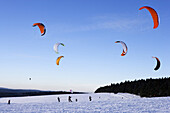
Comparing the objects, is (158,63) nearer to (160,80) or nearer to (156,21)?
(156,21)

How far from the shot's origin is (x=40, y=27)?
1037 inches

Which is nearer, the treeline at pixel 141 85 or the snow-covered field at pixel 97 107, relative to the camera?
the snow-covered field at pixel 97 107

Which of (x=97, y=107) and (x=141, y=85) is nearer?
(x=97, y=107)

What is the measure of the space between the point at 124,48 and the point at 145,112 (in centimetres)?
638

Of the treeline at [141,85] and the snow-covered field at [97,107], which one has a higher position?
the treeline at [141,85]

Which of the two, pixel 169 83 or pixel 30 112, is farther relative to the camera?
pixel 169 83

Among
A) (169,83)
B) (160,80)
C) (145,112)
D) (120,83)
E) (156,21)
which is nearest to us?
(156,21)

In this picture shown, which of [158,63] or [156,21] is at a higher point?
[156,21]

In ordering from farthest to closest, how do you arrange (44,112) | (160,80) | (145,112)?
(160,80)
(44,112)
(145,112)

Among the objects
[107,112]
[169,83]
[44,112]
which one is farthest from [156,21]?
[169,83]

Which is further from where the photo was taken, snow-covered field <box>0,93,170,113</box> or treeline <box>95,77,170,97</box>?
treeline <box>95,77,170,97</box>

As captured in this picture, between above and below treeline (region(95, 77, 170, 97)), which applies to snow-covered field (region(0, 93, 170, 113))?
below

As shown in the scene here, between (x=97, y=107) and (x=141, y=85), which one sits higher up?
(x=141, y=85)

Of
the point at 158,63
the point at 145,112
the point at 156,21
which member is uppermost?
the point at 156,21
